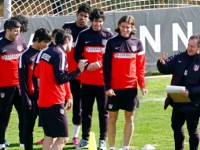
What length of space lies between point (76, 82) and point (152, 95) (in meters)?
4.25

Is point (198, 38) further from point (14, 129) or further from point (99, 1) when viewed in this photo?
point (99, 1)

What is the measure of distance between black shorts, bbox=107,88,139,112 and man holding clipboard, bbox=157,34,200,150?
2.28 ft

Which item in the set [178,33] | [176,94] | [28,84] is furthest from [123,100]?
[178,33]

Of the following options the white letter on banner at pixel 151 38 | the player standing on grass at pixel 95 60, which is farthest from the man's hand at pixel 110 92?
the white letter on banner at pixel 151 38

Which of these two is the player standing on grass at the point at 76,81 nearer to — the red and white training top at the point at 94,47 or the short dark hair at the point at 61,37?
the red and white training top at the point at 94,47

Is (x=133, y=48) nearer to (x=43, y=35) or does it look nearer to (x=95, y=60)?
(x=95, y=60)

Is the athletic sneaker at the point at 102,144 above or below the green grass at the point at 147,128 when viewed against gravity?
above

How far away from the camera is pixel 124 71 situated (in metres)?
11.2

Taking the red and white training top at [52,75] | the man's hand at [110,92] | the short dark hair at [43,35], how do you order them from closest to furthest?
1. the red and white training top at [52,75]
2. the short dark hair at [43,35]
3. the man's hand at [110,92]

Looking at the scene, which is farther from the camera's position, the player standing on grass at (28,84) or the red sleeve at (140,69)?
the red sleeve at (140,69)

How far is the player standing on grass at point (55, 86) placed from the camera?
9.95 metres

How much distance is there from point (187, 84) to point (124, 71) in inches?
41.7

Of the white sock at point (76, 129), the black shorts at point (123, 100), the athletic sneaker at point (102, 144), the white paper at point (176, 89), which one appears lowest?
the athletic sneaker at point (102, 144)

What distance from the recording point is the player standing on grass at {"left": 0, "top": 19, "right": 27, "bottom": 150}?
11.7 metres
